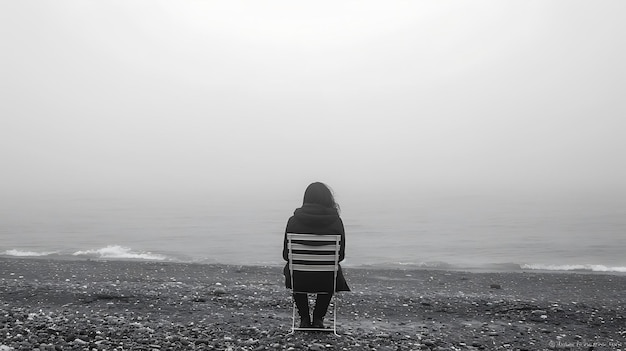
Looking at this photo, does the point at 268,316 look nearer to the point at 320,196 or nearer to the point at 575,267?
the point at 320,196

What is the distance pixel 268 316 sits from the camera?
948 centimetres

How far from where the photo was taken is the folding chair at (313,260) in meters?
7.38

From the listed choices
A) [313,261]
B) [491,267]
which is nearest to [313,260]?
[313,261]

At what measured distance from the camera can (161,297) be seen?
432 inches

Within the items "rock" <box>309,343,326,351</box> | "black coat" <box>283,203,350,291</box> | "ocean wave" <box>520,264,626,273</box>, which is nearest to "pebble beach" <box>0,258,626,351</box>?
"rock" <box>309,343,326,351</box>

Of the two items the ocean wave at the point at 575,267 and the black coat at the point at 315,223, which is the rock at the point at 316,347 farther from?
the ocean wave at the point at 575,267

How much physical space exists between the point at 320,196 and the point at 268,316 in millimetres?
3050

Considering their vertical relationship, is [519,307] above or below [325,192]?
below

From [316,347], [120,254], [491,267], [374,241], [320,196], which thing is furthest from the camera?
[374,241]

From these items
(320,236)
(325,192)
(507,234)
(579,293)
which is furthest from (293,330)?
(507,234)

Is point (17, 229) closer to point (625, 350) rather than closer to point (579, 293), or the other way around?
point (579, 293)

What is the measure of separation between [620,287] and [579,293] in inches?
103

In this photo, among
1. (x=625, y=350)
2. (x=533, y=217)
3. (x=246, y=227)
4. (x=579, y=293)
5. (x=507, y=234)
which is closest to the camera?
(x=625, y=350)

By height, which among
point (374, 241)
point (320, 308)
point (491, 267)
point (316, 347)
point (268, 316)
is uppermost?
point (320, 308)
